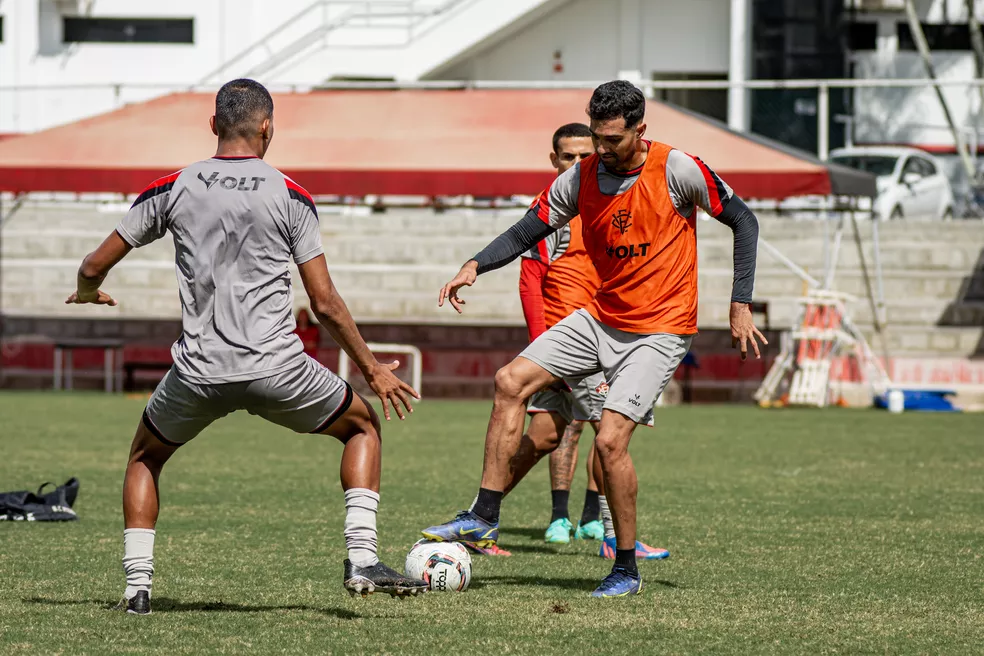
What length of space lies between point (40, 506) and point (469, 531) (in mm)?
3149

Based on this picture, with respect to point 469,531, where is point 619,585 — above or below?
below

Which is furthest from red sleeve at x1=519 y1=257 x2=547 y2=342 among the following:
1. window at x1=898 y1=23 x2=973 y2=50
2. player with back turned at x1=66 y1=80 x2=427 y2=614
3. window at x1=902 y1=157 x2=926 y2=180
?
window at x1=898 y1=23 x2=973 y2=50

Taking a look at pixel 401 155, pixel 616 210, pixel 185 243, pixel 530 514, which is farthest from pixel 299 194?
pixel 401 155

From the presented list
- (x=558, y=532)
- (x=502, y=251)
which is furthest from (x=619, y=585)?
(x=558, y=532)

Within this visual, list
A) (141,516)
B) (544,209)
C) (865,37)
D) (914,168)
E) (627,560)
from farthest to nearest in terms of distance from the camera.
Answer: (865,37), (914,168), (544,209), (627,560), (141,516)

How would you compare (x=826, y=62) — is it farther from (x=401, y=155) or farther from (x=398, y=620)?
(x=398, y=620)

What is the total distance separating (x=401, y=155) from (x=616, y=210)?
11.7 m

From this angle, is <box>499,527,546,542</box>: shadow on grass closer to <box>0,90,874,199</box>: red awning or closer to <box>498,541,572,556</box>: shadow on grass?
<box>498,541,572,556</box>: shadow on grass

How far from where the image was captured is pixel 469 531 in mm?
7199

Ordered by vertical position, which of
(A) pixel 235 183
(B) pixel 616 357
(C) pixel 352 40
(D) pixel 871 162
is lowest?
(B) pixel 616 357

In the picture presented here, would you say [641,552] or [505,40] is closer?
[641,552]

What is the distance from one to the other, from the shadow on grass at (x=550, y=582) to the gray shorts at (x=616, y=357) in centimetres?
74

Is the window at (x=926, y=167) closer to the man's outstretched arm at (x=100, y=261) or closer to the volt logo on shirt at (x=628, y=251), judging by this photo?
the volt logo on shirt at (x=628, y=251)

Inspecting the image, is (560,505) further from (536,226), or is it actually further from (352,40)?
(352,40)
